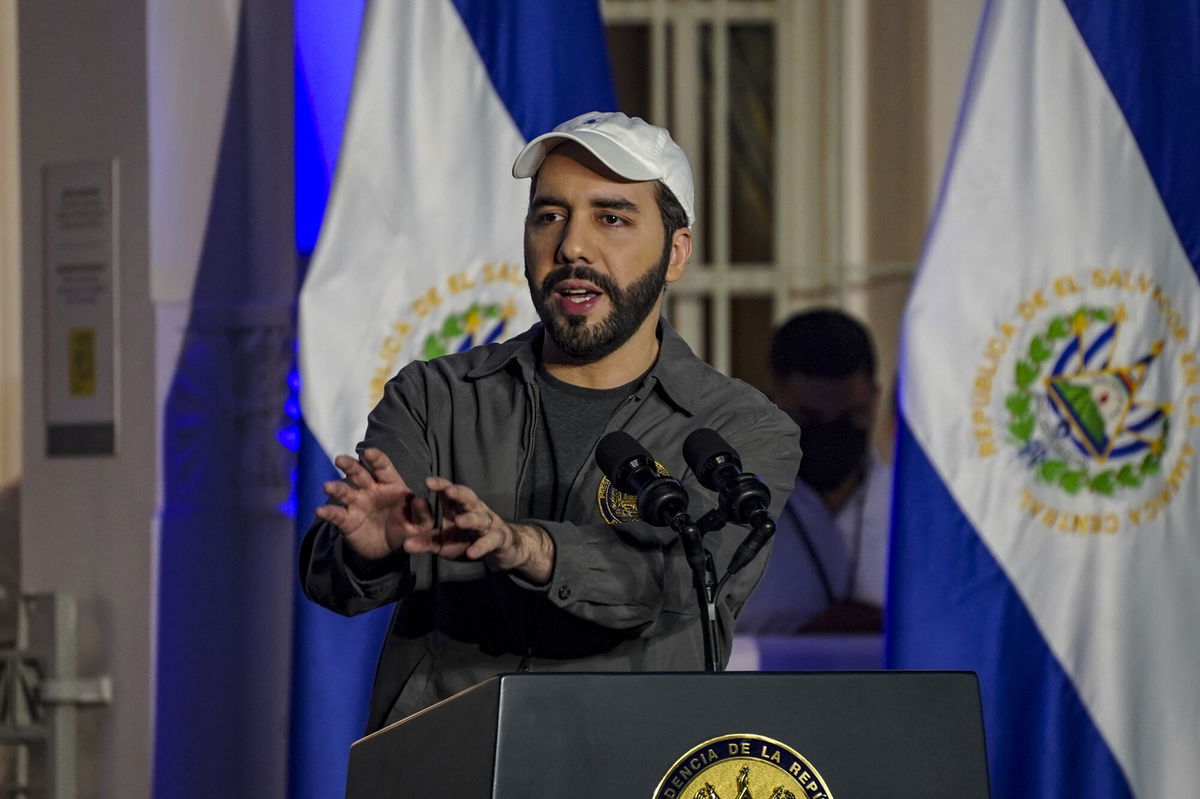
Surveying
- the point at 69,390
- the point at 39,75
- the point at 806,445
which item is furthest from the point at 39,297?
the point at 806,445

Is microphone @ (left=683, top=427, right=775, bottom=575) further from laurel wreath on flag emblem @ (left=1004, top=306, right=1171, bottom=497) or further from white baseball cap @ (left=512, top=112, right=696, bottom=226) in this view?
laurel wreath on flag emblem @ (left=1004, top=306, right=1171, bottom=497)

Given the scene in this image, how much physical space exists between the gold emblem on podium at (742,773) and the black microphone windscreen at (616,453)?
1.03 feet

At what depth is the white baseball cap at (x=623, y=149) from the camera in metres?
1.90

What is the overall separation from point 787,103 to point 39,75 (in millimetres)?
3916

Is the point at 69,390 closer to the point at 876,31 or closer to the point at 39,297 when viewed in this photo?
the point at 39,297

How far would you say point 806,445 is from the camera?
4.81 metres

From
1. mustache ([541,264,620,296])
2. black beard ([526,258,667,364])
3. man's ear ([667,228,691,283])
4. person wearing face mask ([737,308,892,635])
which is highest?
man's ear ([667,228,691,283])

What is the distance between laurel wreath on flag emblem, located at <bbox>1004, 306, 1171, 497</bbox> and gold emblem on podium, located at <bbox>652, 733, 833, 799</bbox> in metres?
2.01

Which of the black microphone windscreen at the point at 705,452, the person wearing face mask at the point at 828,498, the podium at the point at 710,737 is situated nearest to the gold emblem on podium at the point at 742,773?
the podium at the point at 710,737

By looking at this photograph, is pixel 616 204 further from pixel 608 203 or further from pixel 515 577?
pixel 515 577

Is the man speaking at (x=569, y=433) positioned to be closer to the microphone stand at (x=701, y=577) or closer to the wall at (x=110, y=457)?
the microphone stand at (x=701, y=577)

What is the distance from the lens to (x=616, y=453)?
60.8 inches

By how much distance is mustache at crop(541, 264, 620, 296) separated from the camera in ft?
6.23

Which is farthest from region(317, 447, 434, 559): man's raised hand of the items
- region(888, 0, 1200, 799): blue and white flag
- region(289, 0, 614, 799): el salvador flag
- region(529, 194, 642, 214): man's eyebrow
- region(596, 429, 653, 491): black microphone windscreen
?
region(888, 0, 1200, 799): blue and white flag
